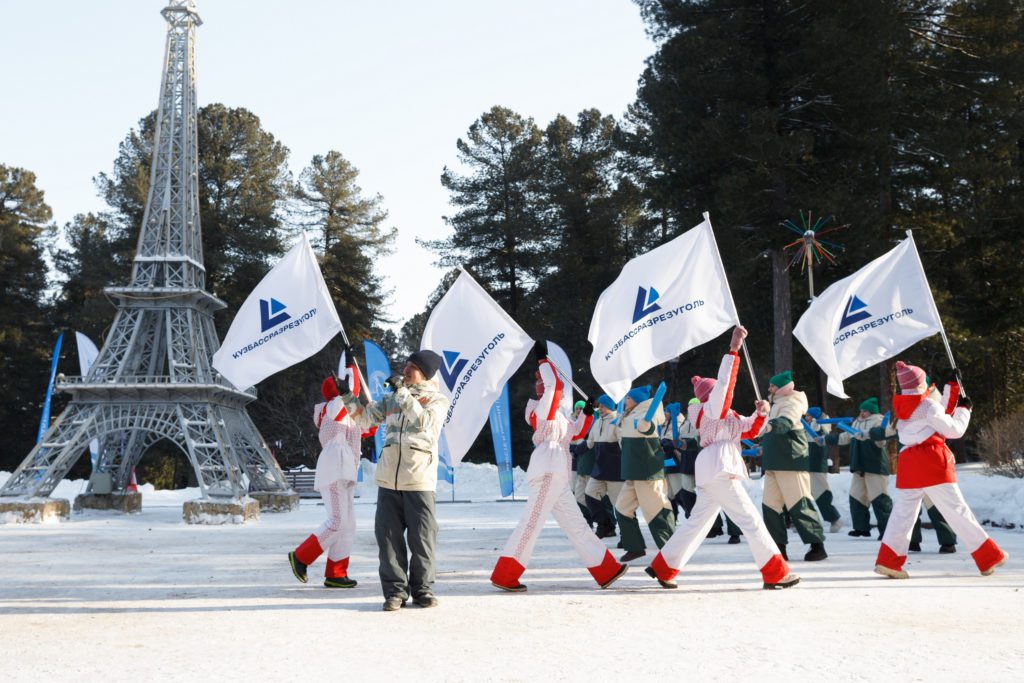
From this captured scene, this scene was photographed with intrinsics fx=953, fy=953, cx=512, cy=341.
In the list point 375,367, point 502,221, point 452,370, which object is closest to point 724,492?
point 452,370

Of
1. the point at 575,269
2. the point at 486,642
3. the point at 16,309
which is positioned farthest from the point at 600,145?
the point at 486,642

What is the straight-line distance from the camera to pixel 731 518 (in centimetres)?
790

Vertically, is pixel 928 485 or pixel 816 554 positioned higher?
pixel 928 485

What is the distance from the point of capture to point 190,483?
41.9 metres

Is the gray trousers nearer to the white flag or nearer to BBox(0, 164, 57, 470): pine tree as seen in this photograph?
the white flag

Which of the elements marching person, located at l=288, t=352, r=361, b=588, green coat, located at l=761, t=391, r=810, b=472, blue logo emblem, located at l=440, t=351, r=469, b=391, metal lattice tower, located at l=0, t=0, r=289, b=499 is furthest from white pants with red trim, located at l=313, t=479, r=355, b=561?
metal lattice tower, located at l=0, t=0, r=289, b=499

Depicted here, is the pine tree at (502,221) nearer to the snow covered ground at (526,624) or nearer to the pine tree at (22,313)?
the pine tree at (22,313)

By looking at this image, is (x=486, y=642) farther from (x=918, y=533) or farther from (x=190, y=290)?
(x=190, y=290)

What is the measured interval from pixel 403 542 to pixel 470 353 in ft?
11.2

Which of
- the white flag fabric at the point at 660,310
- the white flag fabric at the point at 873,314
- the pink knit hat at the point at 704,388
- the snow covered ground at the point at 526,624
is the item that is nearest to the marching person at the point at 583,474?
the snow covered ground at the point at 526,624

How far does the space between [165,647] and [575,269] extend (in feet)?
117

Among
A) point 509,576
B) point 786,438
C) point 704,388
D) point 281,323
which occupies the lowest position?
point 509,576

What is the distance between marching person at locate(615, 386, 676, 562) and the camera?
32.1 feet

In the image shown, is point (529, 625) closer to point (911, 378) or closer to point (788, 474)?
point (911, 378)
